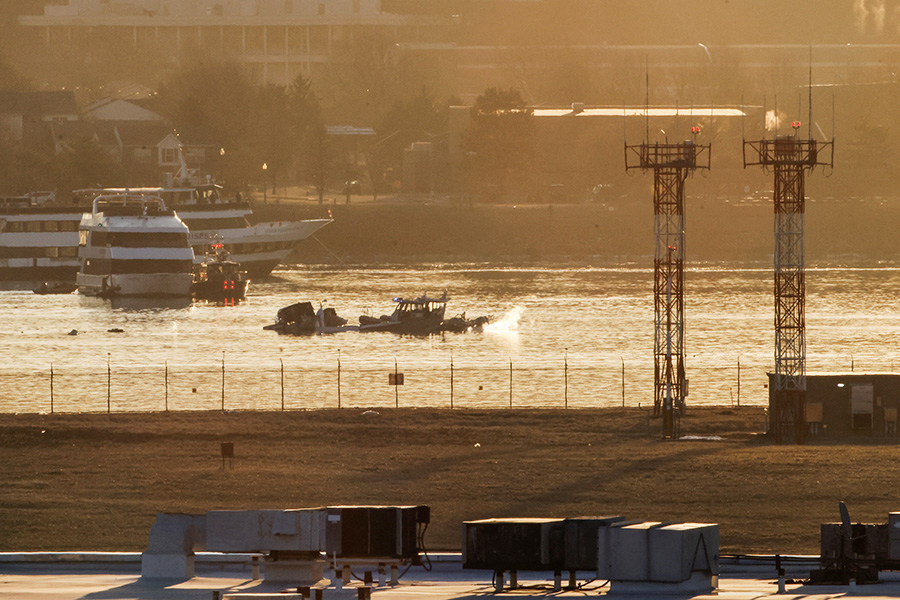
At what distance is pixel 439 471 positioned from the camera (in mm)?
42656

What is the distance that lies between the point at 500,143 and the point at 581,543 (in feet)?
447

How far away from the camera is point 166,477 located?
41500 mm

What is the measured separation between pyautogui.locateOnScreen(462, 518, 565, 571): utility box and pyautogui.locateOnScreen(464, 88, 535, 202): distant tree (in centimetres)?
13548

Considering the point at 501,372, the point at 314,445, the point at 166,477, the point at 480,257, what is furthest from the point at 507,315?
the point at 166,477

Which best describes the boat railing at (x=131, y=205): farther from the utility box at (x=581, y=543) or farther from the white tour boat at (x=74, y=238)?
the utility box at (x=581, y=543)

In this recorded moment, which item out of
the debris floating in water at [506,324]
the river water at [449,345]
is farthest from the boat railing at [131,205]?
the debris floating in water at [506,324]

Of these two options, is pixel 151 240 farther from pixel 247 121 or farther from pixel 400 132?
pixel 400 132

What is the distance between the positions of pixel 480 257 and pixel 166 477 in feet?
337

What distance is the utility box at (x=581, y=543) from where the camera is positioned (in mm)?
27281

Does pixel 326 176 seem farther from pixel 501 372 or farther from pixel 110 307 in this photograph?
pixel 501 372

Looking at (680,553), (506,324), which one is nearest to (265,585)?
(680,553)

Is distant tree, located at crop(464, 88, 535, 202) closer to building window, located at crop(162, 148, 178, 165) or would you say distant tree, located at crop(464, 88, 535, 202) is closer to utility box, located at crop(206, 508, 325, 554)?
building window, located at crop(162, 148, 178, 165)

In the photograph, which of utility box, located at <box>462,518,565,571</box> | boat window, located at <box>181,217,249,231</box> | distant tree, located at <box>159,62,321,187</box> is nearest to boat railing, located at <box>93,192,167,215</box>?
boat window, located at <box>181,217,249,231</box>

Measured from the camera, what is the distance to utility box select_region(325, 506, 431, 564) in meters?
27.4
